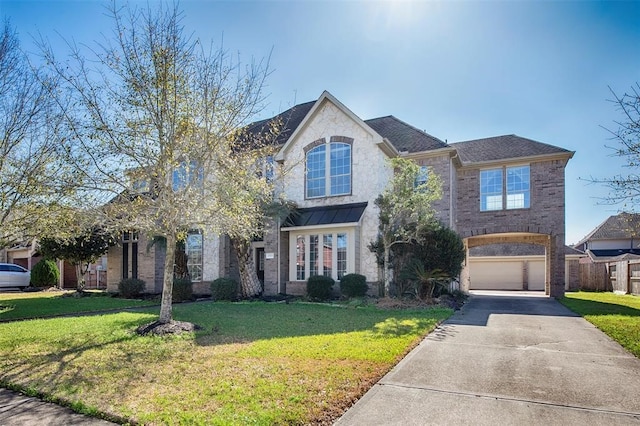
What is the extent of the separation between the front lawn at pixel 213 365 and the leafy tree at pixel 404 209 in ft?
15.3

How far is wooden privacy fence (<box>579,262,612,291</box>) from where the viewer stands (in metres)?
27.0

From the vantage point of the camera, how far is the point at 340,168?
18.2 meters

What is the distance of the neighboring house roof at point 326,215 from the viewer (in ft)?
55.6

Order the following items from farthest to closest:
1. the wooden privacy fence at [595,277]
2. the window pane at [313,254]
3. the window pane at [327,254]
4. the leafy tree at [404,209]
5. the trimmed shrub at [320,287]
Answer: the wooden privacy fence at [595,277]
the window pane at [313,254]
the window pane at [327,254]
the trimmed shrub at [320,287]
the leafy tree at [404,209]

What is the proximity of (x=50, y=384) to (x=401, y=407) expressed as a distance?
4936 millimetres

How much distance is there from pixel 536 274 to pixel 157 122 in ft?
100

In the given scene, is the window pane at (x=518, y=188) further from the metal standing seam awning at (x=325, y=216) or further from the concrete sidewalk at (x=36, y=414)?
the concrete sidewalk at (x=36, y=414)

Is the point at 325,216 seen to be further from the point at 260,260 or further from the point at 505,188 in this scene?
the point at 505,188

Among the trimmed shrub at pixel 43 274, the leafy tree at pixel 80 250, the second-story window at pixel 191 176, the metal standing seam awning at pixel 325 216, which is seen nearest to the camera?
the second-story window at pixel 191 176

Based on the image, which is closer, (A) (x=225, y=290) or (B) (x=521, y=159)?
(A) (x=225, y=290)

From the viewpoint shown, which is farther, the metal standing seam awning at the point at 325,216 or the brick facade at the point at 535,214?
the brick facade at the point at 535,214

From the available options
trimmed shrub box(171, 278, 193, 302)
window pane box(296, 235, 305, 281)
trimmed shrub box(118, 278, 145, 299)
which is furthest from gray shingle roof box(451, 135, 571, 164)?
trimmed shrub box(118, 278, 145, 299)

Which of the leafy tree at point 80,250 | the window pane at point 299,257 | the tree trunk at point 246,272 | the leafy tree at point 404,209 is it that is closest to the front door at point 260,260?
the tree trunk at point 246,272

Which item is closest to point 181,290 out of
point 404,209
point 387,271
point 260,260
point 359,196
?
point 260,260
